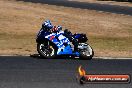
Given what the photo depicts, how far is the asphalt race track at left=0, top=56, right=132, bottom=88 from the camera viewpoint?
15.1m

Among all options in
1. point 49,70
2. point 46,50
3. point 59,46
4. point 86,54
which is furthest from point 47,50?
point 49,70

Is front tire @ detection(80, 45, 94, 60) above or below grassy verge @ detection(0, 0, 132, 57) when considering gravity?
above

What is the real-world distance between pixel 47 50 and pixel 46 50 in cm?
4

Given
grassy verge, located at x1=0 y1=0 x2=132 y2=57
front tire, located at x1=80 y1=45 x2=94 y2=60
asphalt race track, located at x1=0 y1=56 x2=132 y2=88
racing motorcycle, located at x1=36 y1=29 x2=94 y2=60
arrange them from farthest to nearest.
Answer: grassy verge, located at x1=0 y1=0 x2=132 y2=57, racing motorcycle, located at x1=36 y1=29 x2=94 y2=60, front tire, located at x1=80 y1=45 x2=94 y2=60, asphalt race track, located at x1=0 y1=56 x2=132 y2=88

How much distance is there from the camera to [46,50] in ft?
66.8

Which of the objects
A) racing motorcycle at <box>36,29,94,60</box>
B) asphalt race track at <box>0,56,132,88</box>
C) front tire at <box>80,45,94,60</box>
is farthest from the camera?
racing motorcycle at <box>36,29,94,60</box>

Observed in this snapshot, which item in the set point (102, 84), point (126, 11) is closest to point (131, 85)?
point (102, 84)

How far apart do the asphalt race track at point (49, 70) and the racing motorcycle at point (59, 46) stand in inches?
19.0

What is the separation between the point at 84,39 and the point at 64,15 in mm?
20360

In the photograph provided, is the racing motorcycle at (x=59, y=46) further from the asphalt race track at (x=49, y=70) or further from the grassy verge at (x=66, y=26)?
the grassy verge at (x=66, y=26)

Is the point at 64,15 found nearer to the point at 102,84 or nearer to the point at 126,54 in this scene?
the point at 126,54

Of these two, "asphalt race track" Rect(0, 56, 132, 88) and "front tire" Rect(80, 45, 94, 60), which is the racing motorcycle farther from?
"asphalt race track" Rect(0, 56, 132, 88)

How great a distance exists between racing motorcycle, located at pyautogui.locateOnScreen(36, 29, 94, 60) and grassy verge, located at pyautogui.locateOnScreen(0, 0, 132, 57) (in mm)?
1852

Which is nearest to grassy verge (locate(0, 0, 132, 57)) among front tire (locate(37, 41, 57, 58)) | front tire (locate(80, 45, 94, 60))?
front tire (locate(37, 41, 57, 58))
